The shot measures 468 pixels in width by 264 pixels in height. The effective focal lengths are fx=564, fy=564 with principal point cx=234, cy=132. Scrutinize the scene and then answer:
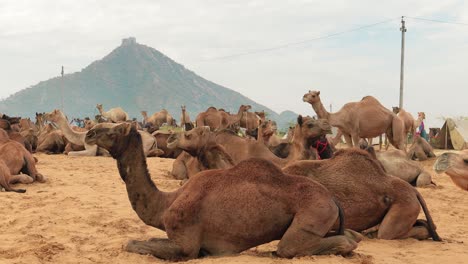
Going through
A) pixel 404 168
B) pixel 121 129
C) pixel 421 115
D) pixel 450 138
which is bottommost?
pixel 450 138

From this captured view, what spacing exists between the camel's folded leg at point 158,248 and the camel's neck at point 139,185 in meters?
0.21

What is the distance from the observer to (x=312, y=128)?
345 inches

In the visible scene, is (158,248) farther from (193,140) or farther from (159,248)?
(193,140)

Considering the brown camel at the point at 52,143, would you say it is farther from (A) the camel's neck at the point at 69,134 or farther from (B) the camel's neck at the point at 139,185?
(B) the camel's neck at the point at 139,185

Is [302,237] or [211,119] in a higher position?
[211,119]

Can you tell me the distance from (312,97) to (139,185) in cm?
1245

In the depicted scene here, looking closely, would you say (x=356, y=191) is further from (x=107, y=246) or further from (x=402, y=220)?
(x=107, y=246)

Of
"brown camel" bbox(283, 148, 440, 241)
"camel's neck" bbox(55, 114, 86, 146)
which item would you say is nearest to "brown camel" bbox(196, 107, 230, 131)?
"camel's neck" bbox(55, 114, 86, 146)

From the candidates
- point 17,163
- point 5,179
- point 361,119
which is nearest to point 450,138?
point 361,119

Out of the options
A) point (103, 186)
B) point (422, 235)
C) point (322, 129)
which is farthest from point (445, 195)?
point (103, 186)

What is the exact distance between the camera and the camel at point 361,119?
17.1 m

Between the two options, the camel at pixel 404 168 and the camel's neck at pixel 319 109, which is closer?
the camel at pixel 404 168

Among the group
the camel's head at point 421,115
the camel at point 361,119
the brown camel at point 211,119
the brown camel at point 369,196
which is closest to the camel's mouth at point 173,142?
the brown camel at point 369,196

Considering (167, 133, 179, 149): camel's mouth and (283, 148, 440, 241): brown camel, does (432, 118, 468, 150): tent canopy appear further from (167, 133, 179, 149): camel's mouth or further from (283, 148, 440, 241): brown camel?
(283, 148, 440, 241): brown camel
